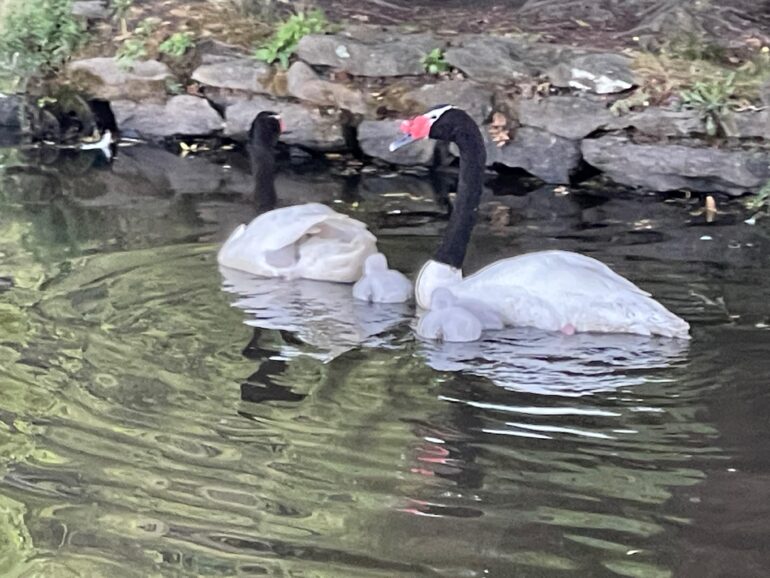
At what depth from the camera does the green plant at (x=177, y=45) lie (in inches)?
513

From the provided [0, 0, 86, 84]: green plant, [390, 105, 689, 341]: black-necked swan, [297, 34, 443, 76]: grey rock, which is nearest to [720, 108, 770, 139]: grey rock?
[297, 34, 443, 76]: grey rock

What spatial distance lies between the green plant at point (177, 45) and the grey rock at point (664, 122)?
4922 millimetres

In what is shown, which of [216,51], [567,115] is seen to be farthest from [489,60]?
[216,51]

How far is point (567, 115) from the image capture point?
35.1ft

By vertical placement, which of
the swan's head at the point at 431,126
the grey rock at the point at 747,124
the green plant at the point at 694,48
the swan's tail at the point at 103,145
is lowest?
the swan's tail at the point at 103,145

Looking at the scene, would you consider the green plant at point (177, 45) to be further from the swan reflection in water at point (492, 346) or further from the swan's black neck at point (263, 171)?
the swan reflection in water at point (492, 346)

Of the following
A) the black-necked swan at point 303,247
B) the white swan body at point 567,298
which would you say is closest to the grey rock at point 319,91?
the black-necked swan at point 303,247

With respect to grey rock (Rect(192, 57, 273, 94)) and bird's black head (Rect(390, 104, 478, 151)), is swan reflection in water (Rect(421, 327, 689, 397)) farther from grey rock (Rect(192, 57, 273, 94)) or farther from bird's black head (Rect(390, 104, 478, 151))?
grey rock (Rect(192, 57, 273, 94))

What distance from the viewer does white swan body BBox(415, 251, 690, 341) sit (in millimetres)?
6258

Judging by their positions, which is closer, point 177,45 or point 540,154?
point 540,154

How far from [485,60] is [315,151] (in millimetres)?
1937

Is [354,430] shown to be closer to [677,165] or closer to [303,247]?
[303,247]

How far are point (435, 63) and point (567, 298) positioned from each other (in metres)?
5.76

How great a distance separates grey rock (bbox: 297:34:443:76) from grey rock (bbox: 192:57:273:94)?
1.68 feet
